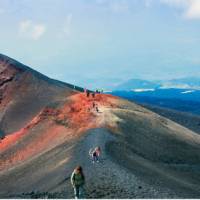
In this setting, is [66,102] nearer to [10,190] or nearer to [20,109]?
[20,109]

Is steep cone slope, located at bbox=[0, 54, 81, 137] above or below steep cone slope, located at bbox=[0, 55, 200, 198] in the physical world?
above

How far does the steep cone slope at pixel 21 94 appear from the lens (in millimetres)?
106750

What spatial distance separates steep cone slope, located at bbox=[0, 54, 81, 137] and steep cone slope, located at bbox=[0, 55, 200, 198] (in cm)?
936

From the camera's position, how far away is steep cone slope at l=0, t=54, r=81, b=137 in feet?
350

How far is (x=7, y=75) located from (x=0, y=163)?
48.5 m

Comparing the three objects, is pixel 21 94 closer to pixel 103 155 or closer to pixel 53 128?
pixel 53 128

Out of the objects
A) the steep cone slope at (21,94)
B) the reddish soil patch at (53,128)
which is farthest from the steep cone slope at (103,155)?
the steep cone slope at (21,94)

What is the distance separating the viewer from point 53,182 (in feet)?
166

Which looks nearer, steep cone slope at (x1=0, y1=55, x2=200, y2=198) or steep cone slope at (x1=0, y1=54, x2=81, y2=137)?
steep cone slope at (x1=0, y1=55, x2=200, y2=198)

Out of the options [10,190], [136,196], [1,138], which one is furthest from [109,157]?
[1,138]

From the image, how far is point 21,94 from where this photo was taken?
117 metres

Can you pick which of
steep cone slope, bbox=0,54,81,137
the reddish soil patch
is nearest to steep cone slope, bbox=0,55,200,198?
the reddish soil patch

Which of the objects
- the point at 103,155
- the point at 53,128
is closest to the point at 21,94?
the point at 53,128

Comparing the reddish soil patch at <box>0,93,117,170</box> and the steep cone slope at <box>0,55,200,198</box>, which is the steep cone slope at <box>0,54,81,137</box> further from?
the reddish soil patch at <box>0,93,117,170</box>
